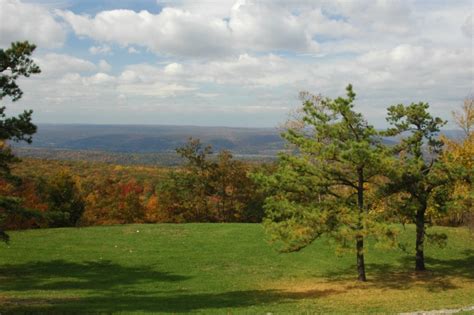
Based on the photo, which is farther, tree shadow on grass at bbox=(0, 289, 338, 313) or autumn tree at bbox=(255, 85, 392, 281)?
autumn tree at bbox=(255, 85, 392, 281)

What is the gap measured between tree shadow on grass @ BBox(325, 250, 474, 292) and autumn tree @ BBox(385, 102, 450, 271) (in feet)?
5.62

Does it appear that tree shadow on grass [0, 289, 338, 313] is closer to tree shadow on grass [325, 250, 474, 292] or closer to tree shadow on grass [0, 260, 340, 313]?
tree shadow on grass [0, 260, 340, 313]

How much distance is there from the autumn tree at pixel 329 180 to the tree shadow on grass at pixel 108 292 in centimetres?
278

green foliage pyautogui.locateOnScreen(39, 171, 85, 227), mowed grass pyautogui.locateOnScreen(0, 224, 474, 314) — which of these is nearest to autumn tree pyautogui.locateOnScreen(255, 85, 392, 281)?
mowed grass pyautogui.locateOnScreen(0, 224, 474, 314)

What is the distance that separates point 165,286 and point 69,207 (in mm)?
24985

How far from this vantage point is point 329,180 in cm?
2106

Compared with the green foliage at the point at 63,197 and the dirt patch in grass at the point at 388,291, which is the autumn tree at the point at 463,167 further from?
the green foliage at the point at 63,197

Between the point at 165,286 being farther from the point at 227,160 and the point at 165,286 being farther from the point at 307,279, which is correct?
the point at 227,160

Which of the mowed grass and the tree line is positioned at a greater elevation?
the tree line

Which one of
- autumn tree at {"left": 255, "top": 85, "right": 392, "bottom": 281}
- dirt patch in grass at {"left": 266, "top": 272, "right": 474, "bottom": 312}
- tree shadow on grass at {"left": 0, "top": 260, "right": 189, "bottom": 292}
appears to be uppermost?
autumn tree at {"left": 255, "top": 85, "right": 392, "bottom": 281}

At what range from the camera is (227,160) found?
168 ft

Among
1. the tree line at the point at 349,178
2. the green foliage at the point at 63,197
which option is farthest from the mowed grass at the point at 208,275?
the green foliage at the point at 63,197

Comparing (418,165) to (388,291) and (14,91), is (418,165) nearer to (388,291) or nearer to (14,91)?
(388,291)

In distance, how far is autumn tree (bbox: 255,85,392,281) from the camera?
62.9ft
